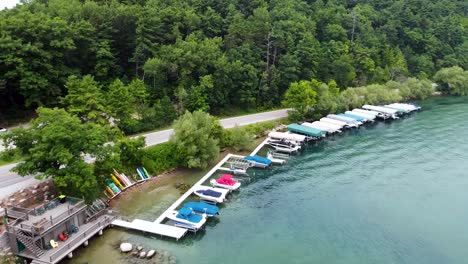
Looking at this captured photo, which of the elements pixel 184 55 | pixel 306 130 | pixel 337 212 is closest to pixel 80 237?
pixel 337 212

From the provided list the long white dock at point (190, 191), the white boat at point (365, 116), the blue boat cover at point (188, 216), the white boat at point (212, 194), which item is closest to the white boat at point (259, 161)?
the long white dock at point (190, 191)

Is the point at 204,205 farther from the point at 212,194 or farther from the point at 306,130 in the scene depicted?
the point at 306,130

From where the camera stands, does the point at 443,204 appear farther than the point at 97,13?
No

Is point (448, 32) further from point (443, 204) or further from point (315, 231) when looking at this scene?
point (315, 231)

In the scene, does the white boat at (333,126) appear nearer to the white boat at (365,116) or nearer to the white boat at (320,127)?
the white boat at (320,127)

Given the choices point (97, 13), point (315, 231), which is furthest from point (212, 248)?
point (97, 13)

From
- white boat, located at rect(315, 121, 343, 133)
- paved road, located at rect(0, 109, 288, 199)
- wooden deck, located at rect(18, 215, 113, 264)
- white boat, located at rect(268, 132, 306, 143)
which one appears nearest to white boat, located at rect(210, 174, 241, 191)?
paved road, located at rect(0, 109, 288, 199)

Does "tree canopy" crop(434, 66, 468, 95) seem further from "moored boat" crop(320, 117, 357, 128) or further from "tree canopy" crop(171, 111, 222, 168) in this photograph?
"tree canopy" crop(171, 111, 222, 168)

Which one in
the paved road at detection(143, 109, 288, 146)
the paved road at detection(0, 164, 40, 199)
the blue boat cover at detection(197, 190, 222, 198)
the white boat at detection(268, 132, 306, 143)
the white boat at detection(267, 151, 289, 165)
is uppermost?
the paved road at detection(143, 109, 288, 146)
